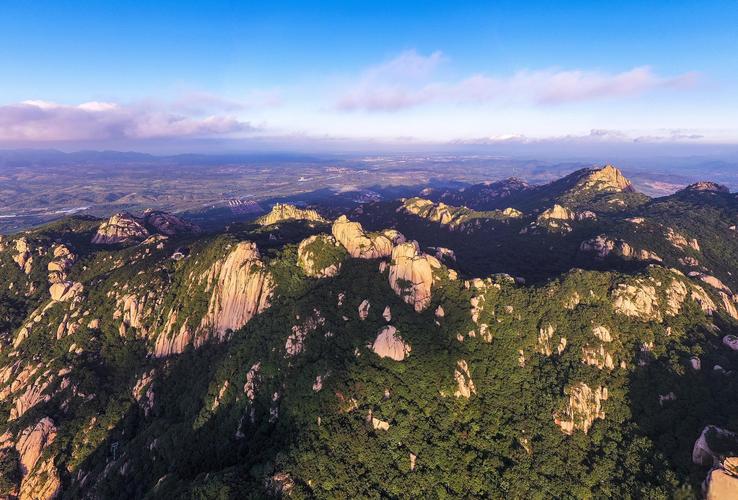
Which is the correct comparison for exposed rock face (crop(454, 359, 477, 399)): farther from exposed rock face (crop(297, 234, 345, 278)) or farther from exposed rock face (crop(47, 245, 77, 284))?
exposed rock face (crop(47, 245, 77, 284))

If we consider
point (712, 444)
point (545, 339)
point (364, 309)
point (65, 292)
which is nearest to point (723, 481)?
point (712, 444)

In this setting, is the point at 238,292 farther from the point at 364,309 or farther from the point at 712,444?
the point at 712,444

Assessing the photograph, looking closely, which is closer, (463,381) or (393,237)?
(463,381)

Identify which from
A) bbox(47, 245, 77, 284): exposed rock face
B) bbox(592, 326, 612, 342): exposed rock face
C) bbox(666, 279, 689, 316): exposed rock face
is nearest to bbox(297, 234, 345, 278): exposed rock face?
bbox(592, 326, 612, 342): exposed rock face

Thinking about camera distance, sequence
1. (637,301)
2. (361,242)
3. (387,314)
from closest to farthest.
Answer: (387,314) → (637,301) → (361,242)

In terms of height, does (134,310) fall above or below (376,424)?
above

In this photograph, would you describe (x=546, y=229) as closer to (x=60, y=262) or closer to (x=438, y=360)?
(x=438, y=360)

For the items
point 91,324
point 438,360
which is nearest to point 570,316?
point 438,360

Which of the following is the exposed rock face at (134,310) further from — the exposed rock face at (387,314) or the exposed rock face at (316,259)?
the exposed rock face at (387,314)
